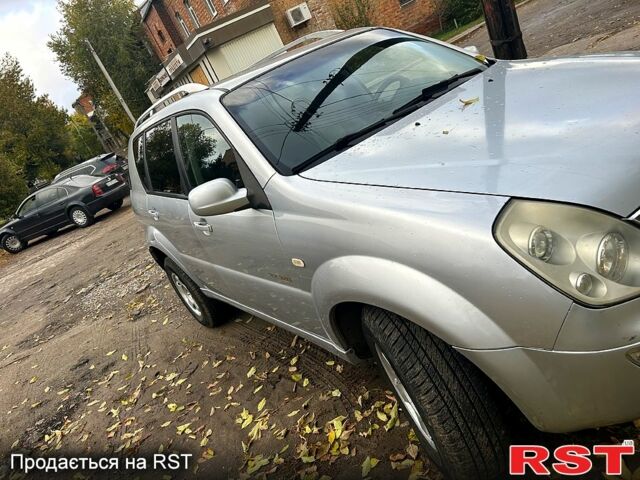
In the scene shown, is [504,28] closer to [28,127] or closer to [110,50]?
[110,50]

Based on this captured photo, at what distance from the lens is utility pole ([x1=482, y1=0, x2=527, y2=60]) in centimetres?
423

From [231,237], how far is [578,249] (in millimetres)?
1845

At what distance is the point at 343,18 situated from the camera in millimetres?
18781

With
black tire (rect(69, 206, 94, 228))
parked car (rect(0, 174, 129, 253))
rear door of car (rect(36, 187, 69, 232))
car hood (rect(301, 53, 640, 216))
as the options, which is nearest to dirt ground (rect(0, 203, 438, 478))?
car hood (rect(301, 53, 640, 216))

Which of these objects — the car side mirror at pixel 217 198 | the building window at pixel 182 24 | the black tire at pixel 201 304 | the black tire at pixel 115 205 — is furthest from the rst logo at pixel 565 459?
the building window at pixel 182 24

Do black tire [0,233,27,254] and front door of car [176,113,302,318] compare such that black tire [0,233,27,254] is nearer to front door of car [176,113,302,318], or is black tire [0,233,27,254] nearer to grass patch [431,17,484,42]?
front door of car [176,113,302,318]

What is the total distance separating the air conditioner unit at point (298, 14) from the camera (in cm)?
1939

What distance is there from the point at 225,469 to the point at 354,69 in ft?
8.17

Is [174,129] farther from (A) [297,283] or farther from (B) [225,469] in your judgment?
(B) [225,469]

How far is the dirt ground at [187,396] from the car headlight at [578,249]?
3.38ft

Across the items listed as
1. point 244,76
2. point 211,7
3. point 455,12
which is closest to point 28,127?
point 211,7

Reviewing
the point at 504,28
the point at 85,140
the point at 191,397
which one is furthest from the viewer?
the point at 85,140

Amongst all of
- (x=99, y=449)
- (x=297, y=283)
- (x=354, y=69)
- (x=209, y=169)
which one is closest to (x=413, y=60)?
(x=354, y=69)

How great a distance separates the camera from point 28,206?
1577 centimetres
